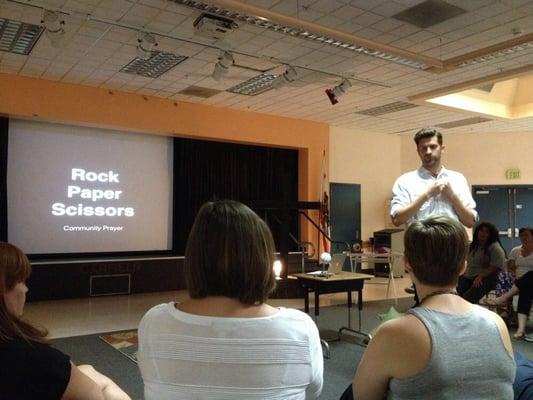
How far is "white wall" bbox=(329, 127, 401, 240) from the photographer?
9.77 meters

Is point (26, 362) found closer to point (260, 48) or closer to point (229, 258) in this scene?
point (229, 258)

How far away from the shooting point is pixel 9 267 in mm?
1321

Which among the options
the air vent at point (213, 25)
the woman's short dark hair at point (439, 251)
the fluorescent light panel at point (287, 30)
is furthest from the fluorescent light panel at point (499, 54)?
the woman's short dark hair at point (439, 251)

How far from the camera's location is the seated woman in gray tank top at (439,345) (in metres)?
1.11

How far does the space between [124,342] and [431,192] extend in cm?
359

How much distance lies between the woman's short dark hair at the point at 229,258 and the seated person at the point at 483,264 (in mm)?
4399

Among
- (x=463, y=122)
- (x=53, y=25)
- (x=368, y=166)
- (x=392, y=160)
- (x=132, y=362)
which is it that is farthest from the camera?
(x=392, y=160)

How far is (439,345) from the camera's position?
111 centimetres

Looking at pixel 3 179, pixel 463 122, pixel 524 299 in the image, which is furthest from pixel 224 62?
pixel 463 122

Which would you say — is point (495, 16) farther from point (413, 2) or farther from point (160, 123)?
point (160, 123)


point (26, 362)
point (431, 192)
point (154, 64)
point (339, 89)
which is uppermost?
point (154, 64)

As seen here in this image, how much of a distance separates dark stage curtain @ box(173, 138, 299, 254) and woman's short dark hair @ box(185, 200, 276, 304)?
644 cm

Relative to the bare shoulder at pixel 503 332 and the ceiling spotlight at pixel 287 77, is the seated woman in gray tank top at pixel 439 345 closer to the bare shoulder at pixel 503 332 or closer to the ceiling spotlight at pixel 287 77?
the bare shoulder at pixel 503 332

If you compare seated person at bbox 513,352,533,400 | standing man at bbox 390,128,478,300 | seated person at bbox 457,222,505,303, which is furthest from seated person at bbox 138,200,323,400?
seated person at bbox 457,222,505,303
